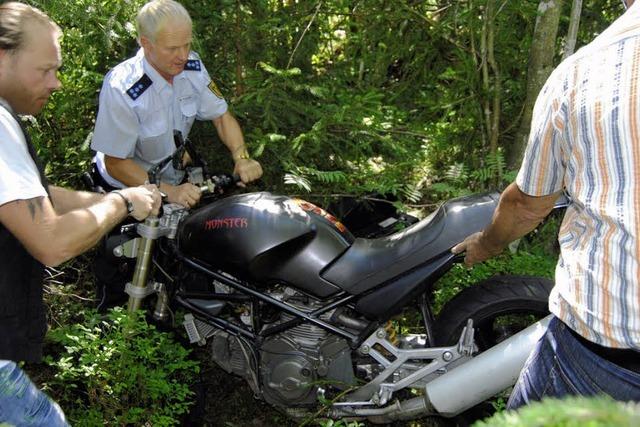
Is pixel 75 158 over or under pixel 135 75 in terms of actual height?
under

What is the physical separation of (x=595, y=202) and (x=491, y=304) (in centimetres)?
123

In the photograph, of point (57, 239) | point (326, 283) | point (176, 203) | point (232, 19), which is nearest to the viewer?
point (57, 239)

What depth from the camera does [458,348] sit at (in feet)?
9.18

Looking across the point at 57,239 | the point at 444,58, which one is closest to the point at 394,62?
the point at 444,58

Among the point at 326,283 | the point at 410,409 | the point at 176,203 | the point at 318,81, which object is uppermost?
the point at 318,81

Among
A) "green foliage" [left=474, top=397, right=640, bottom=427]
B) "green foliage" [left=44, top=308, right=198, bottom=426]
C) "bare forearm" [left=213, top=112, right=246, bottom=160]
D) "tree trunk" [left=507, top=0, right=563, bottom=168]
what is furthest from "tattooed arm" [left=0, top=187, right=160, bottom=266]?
"tree trunk" [left=507, top=0, right=563, bottom=168]

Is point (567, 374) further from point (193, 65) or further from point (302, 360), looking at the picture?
point (193, 65)

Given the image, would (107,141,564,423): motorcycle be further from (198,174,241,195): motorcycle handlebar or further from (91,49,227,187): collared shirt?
(91,49,227,187): collared shirt

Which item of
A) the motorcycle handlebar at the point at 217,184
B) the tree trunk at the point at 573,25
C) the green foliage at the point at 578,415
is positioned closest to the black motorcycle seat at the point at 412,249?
the motorcycle handlebar at the point at 217,184

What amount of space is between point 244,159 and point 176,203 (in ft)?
1.48

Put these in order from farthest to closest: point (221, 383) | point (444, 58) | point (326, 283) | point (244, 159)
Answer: point (444, 58)
point (221, 383)
point (244, 159)
point (326, 283)

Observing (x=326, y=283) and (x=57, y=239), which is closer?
(x=57, y=239)

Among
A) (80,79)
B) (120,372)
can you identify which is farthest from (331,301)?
(80,79)

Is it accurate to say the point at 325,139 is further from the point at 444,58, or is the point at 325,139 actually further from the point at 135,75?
the point at 444,58
